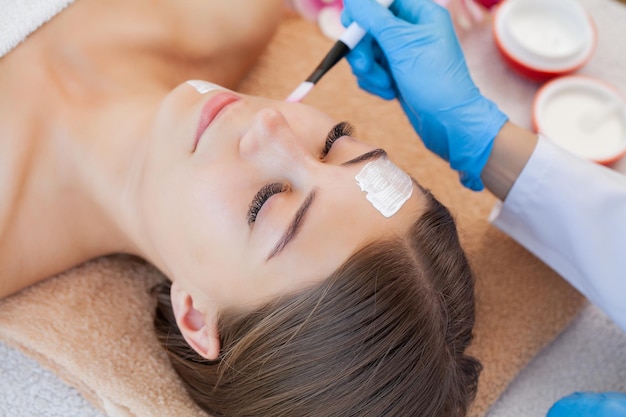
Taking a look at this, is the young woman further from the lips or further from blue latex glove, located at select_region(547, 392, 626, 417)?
blue latex glove, located at select_region(547, 392, 626, 417)

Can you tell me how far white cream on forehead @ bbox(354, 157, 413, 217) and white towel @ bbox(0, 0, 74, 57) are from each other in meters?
0.61

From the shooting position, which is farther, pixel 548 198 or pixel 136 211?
pixel 548 198

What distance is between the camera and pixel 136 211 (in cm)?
95

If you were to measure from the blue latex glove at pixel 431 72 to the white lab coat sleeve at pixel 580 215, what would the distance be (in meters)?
0.09

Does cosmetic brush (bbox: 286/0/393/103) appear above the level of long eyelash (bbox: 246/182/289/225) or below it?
below

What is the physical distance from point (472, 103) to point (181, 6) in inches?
21.9

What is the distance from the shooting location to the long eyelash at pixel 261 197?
31.4 inches

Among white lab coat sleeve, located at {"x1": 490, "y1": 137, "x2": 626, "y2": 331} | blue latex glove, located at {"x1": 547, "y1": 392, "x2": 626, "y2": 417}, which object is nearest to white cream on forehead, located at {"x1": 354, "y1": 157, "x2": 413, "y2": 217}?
white lab coat sleeve, located at {"x1": 490, "y1": 137, "x2": 626, "y2": 331}

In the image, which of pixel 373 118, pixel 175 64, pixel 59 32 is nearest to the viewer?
pixel 59 32

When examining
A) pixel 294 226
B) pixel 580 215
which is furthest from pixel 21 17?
pixel 580 215

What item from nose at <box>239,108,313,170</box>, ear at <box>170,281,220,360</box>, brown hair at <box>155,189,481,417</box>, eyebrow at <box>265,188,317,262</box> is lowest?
brown hair at <box>155,189,481,417</box>

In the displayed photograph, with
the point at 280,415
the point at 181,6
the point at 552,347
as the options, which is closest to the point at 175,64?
the point at 181,6

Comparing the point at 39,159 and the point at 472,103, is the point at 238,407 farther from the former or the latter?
the point at 472,103

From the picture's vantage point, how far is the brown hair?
0.80 m
